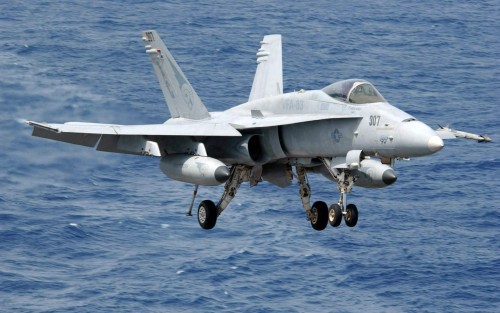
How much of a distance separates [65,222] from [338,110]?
347ft

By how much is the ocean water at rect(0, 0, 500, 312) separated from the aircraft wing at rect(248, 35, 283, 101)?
190 ft

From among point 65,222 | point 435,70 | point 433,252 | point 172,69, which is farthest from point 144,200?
point 172,69

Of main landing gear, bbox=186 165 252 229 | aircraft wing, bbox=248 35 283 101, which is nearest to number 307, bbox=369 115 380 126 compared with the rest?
main landing gear, bbox=186 165 252 229

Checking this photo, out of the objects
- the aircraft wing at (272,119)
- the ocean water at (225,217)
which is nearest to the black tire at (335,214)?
the aircraft wing at (272,119)

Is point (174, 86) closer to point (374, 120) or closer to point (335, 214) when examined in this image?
point (374, 120)

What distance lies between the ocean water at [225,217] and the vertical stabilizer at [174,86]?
59.0 m

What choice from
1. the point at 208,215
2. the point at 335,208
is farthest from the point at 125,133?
the point at 335,208

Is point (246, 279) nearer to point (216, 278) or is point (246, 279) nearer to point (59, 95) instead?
point (216, 278)

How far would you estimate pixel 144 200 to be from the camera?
13850 centimetres

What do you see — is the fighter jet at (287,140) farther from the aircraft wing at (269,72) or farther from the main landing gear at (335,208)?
the aircraft wing at (269,72)

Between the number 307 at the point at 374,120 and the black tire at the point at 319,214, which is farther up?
the number 307 at the point at 374,120

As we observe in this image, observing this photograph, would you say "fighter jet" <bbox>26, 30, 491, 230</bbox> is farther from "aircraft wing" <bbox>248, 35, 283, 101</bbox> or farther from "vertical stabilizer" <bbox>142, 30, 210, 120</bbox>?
"aircraft wing" <bbox>248, 35, 283, 101</bbox>

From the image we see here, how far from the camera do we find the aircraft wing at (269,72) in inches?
1978

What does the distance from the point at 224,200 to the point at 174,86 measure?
579 cm
